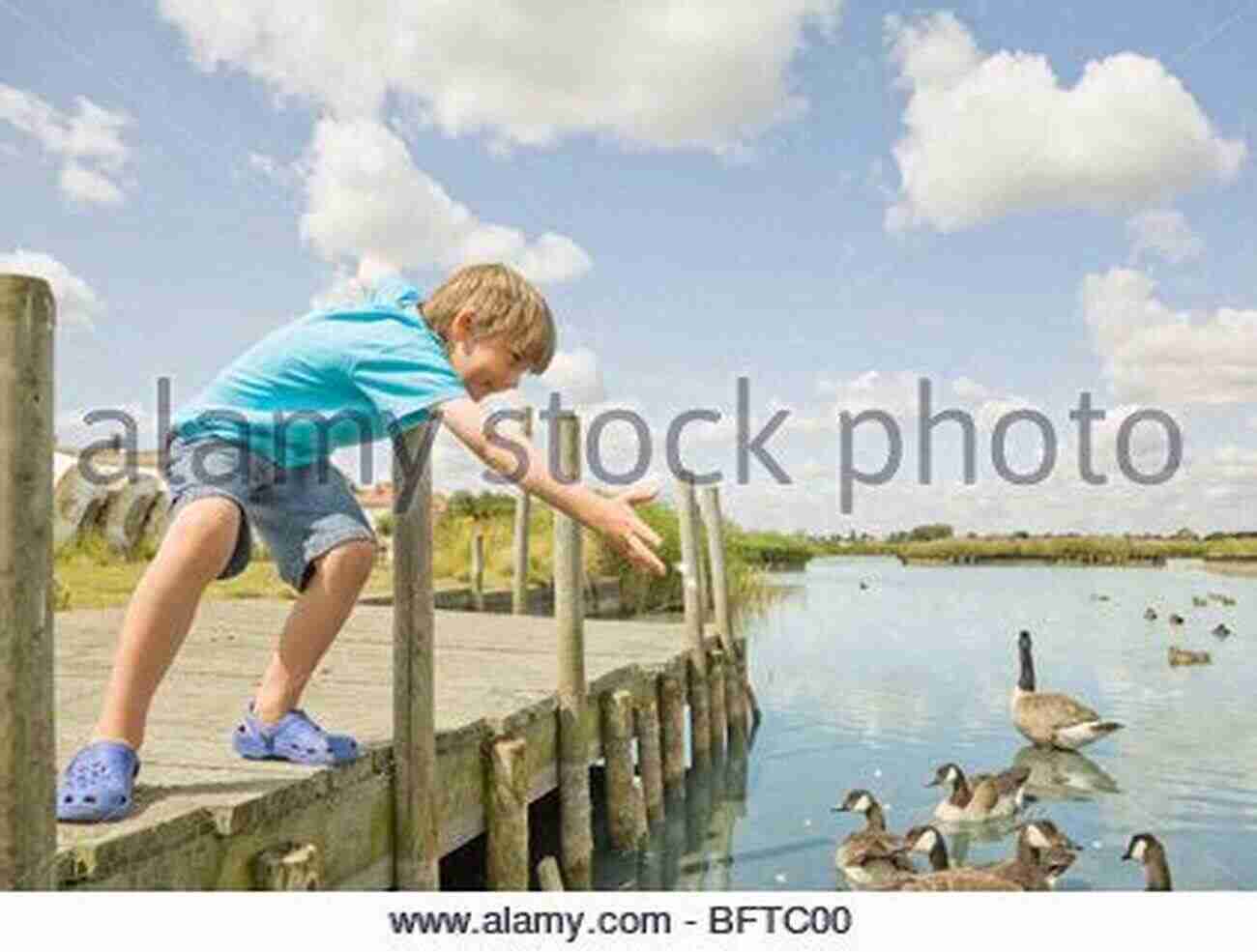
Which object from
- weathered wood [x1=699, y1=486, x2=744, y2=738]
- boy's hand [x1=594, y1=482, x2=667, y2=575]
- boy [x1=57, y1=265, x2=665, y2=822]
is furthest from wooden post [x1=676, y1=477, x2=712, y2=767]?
boy's hand [x1=594, y1=482, x2=667, y2=575]

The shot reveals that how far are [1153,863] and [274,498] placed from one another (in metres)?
6.37

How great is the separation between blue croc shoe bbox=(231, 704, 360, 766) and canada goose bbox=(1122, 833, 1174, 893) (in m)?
5.70

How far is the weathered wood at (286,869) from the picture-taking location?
12.8 ft

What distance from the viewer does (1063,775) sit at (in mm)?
11930

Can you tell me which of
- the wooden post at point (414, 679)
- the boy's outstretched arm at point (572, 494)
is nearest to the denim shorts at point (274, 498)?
the wooden post at point (414, 679)

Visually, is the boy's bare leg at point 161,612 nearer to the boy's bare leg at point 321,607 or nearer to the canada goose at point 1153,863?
the boy's bare leg at point 321,607

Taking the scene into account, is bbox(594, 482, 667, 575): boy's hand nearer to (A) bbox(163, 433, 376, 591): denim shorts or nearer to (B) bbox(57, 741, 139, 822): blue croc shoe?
(A) bbox(163, 433, 376, 591): denim shorts

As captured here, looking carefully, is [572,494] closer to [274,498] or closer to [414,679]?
[274,498]

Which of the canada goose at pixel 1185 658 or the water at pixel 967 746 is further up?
the canada goose at pixel 1185 658

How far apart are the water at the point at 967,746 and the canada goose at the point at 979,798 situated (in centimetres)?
17

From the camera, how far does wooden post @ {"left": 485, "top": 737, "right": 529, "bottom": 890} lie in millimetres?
5879

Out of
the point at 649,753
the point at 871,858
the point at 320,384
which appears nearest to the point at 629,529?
the point at 320,384

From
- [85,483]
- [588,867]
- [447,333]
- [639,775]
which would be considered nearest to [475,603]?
[85,483]
